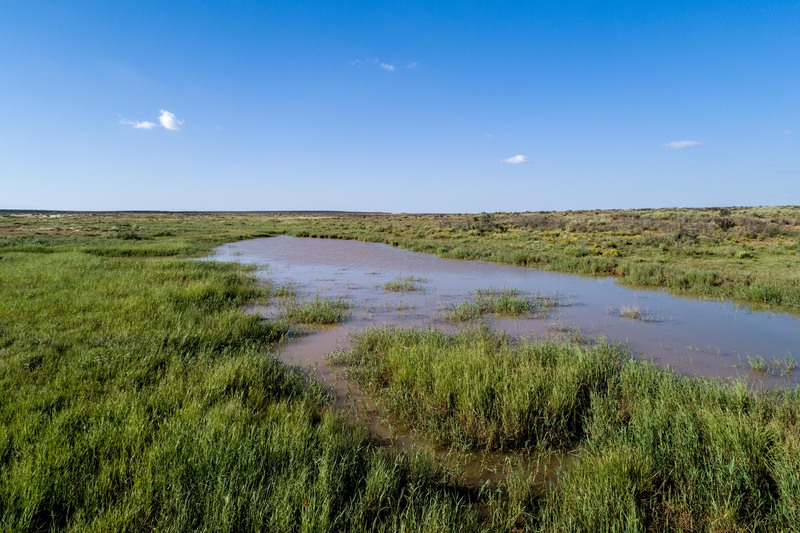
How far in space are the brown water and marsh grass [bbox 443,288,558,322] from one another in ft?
1.23

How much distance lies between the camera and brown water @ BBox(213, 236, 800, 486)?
16.8ft

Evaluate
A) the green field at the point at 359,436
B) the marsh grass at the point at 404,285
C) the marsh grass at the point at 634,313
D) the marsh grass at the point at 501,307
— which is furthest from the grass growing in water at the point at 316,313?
the marsh grass at the point at 634,313

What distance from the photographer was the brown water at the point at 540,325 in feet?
16.8

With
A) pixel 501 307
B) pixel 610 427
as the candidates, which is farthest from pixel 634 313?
pixel 610 427

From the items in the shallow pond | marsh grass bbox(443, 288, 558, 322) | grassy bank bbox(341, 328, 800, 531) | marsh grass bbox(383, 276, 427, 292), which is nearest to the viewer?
grassy bank bbox(341, 328, 800, 531)

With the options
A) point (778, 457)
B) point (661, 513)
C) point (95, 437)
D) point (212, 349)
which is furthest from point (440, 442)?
point (212, 349)

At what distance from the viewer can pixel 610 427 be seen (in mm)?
4562

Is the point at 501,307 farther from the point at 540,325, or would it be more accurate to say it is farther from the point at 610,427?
the point at 610,427

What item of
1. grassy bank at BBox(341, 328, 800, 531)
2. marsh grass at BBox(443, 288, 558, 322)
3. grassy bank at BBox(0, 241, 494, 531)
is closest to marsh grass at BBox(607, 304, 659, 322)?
marsh grass at BBox(443, 288, 558, 322)

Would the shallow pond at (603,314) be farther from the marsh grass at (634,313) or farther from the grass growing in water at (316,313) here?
the grass growing in water at (316,313)

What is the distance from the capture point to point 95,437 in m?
3.86

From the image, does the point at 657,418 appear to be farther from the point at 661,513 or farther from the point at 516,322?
the point at 516,322

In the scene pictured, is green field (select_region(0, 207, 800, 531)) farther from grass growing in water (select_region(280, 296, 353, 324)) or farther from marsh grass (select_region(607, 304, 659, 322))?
marsh grass (select_region(607, 304, 659, 322))

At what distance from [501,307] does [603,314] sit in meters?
3.05
